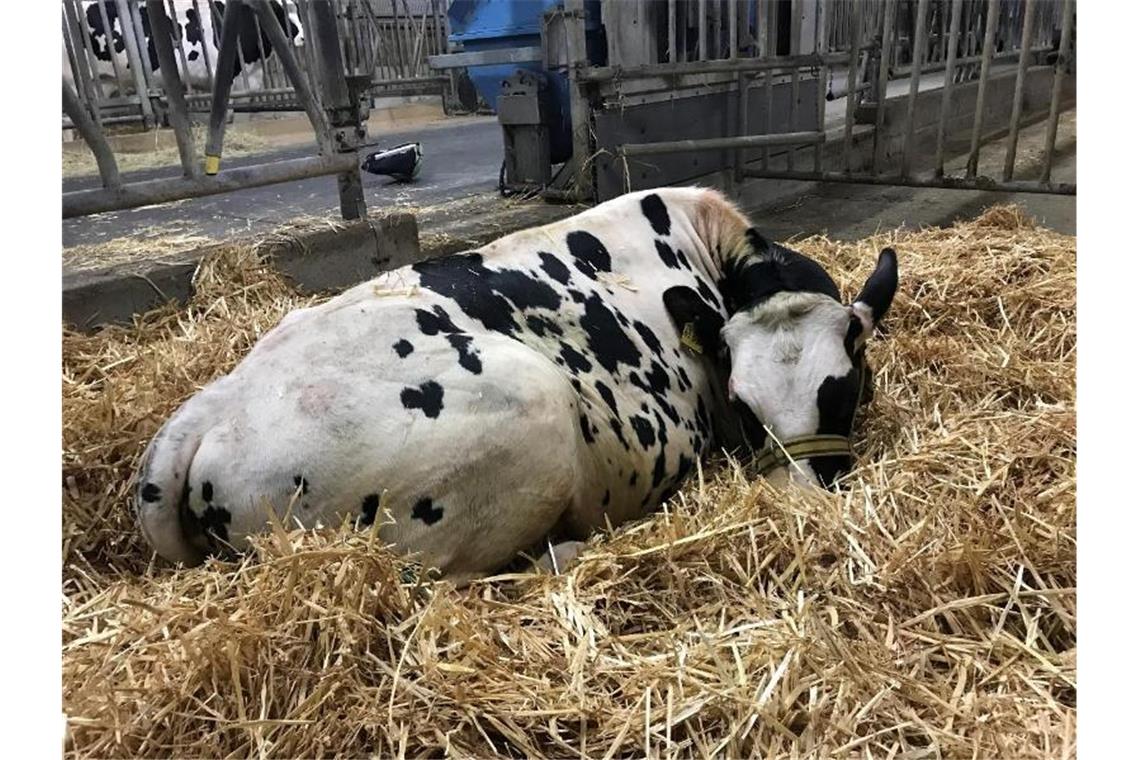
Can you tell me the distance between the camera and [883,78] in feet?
25.2

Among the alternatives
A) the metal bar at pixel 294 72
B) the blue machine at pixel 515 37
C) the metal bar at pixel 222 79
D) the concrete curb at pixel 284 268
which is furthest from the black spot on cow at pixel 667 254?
the blue machine at pixel 515 37

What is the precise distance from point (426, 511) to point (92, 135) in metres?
2.75

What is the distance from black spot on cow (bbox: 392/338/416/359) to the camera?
238cm

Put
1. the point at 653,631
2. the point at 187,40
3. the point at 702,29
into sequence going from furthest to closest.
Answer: the point at 187,40, the point at 702,29, the point at 653,631

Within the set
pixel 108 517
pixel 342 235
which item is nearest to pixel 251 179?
pixel 342 235

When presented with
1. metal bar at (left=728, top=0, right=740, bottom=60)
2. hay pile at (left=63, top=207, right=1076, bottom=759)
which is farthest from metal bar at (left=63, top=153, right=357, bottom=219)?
metal bar at (left=728, top=0, right=740, bottom=60)

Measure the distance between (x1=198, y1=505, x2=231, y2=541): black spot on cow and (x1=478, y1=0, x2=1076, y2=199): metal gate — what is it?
4.59 m

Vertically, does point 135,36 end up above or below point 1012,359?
above

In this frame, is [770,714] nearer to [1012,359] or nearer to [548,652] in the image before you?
[548,652]

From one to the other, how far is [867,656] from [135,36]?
11.1 metres

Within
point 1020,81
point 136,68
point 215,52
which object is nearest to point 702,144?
point 1020,81

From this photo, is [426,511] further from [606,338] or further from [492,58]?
[492,58]

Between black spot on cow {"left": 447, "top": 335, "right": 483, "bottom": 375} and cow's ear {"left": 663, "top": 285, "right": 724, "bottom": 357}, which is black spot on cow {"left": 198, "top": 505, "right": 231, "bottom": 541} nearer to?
black spot on cow {"left": 447, "top": 335, "right": 483, "bottom": 375}

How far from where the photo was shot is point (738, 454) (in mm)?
3189
